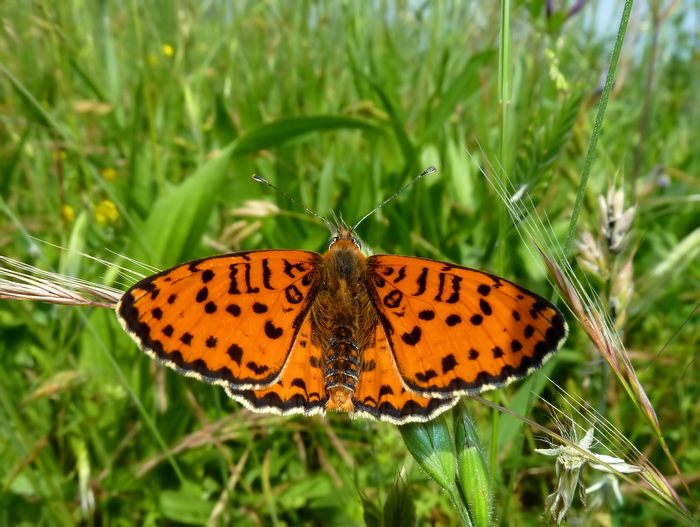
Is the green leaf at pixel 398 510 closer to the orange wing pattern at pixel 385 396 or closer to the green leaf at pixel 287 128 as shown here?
the orange wing pattern at pixel 385 396

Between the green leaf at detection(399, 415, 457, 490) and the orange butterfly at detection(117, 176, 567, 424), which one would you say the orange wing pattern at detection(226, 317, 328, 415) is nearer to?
the orange butterfly at detection(117, 176, 567, 424)

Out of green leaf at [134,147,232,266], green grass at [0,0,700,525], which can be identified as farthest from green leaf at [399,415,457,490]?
green leaf at [134,147,232,266]

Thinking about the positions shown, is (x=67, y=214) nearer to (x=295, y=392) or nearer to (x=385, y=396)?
(x=295, y=392)

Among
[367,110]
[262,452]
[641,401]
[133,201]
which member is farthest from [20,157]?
[641,401]

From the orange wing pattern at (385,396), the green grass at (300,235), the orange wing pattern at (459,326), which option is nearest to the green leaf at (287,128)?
the green grass at (300,235)

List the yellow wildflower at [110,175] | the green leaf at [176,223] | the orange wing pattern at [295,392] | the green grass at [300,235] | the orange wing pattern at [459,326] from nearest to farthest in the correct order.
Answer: the orange wing pattern at [459,326], the orange wing pattern at [295,392], the green grass at [300,235], the green leaf at [176,223], the yellow wildflower at [110,175]

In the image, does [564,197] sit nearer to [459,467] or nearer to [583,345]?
[583,345]

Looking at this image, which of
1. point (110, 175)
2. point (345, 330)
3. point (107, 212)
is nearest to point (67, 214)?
point (107, 212)

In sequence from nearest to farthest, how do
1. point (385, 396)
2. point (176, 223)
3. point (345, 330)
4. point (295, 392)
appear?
point (385, 396) < point (295, 392) < point (345, 330) < point (176, 223)
